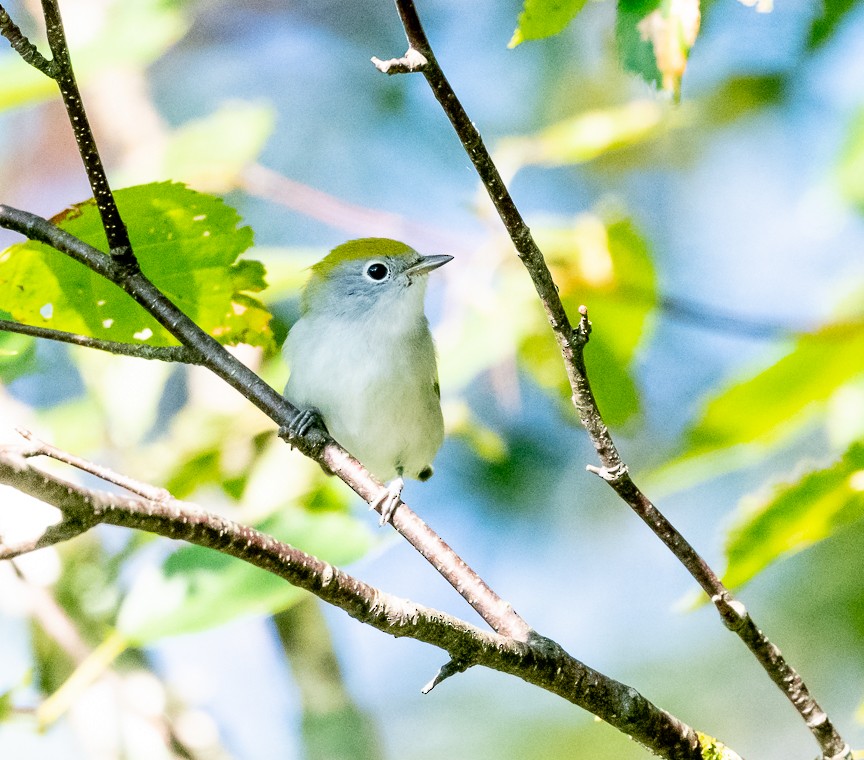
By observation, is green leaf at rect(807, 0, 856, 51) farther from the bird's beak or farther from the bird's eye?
the bird's eye

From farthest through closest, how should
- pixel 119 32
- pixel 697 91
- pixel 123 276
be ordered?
pixel 697 91
pixel 119 32
pixel 123 276

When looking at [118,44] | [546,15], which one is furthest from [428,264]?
[546,15]

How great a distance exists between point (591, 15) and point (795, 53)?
1.93m

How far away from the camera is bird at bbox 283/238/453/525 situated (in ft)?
9.00

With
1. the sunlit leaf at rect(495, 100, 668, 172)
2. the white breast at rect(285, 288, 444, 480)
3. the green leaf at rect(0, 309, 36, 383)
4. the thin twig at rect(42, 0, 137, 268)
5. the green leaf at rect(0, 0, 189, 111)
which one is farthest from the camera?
the white breast at rect(285, 288, 444, 480)

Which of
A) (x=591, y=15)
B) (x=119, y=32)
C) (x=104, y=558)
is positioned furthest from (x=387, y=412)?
(x=591, y=15)

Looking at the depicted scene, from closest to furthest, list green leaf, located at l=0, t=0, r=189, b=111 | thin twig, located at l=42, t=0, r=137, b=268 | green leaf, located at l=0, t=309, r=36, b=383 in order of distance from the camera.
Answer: thin twig, located at l=42, t=0, r=137, b=268, green leaf, located at l=0, t=309, r=36, b=383, green leaf, located at l=0, t=0, r=189, b=111

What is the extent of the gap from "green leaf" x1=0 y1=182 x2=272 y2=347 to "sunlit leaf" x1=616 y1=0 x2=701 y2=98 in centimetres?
62

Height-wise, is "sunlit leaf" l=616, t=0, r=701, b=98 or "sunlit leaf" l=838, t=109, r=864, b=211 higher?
"sunlit leaf" l=838, t=109, r=864, b=211

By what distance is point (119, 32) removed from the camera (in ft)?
7.11

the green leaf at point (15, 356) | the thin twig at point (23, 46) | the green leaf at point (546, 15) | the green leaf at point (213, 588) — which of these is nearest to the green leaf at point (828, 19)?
the green leaf at point (546, 15)

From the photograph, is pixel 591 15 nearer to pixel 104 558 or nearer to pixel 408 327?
pixel 408 327

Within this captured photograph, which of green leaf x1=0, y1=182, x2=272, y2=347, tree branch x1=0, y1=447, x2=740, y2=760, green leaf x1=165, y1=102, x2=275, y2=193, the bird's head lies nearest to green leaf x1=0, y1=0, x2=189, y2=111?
green leaf x1=165, y1=102, x2=275, y2=193

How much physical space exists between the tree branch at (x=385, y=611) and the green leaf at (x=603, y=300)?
84 cm
